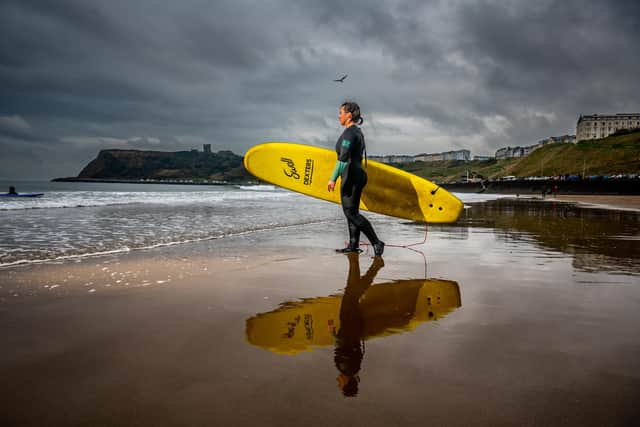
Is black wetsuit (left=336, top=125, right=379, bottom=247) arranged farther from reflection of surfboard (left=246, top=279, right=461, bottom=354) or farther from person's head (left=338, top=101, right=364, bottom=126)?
reflection of surfboard (left=246, top=279, right=461, bottom=354)

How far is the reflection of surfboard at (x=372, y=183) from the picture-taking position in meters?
8.03

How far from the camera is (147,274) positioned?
14.6 feet

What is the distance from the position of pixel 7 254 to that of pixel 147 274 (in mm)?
2893

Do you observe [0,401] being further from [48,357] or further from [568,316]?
[568,316]

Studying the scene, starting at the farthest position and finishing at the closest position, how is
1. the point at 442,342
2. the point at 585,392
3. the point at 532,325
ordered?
the point at 532,325, the point at 442,342, the point at 585,392

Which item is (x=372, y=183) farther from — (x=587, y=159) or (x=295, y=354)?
(x=587, y=159)

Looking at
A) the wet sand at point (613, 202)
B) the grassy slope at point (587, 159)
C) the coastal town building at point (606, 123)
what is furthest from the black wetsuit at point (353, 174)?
the coastal town building at point (606, 123)

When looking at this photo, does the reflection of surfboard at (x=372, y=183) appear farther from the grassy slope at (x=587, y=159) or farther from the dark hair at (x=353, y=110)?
the grassy slope at (x=587, y=159)

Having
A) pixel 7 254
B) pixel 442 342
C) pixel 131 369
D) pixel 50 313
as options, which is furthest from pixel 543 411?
pixel 7 254

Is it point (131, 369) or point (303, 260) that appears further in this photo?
point (303, 260)

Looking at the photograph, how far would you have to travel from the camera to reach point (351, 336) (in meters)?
2.53

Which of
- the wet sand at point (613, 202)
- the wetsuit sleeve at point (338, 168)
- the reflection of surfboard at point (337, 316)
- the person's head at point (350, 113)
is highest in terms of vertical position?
the person's head at point (350, 113)

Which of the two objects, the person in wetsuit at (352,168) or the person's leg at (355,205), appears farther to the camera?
the person's leg at (355,205)

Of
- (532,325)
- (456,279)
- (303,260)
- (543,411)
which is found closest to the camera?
(543,411)
